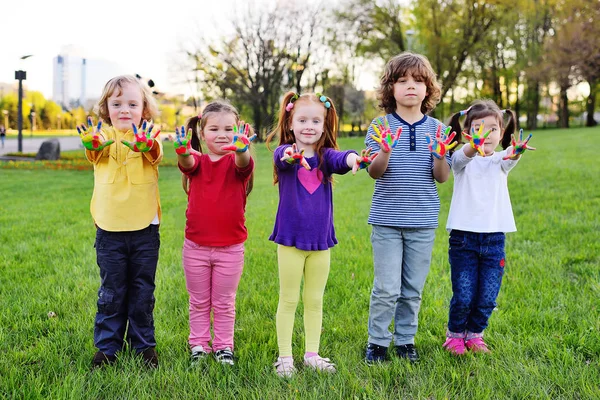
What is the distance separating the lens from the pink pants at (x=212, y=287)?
125 inches

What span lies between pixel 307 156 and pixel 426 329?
1620 millimetres

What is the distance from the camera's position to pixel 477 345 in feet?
10.8

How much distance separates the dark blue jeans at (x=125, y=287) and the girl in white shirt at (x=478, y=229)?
6.44 feet

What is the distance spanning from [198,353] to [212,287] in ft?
1.39

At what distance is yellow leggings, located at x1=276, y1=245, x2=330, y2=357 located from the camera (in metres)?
3.06

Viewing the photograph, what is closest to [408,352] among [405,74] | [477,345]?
[477,345]

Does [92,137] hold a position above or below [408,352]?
above

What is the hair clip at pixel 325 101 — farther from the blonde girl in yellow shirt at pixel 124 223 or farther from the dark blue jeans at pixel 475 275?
the dark blue jeans at pixel 475 275

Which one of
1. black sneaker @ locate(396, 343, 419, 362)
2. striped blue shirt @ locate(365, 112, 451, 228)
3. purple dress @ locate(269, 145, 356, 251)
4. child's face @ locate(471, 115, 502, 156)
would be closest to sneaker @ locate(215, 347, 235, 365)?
purple dress @ locate(269, 145, 356, 251)

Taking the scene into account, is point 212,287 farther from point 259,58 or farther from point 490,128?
point 259,58

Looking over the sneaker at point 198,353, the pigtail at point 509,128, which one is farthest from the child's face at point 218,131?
the pigtail at point 509,128

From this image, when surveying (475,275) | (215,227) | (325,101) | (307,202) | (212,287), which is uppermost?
(325,101)

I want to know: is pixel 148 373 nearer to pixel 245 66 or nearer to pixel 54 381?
pixel 54 381

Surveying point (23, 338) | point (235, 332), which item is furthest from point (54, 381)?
point (235, 332)
